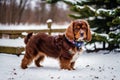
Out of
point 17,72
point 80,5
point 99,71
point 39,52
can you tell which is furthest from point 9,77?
point 80,5

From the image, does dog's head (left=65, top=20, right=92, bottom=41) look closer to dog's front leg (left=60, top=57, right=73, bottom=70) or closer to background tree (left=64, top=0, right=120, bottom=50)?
dog's front leg (left=60, top=57, right=73, bottom=70)

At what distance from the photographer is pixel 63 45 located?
302 inches

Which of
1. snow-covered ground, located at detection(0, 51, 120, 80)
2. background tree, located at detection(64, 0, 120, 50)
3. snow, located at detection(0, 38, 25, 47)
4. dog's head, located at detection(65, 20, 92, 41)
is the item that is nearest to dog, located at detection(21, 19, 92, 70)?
dog's head, located at detection(65, 20, 92, 41)

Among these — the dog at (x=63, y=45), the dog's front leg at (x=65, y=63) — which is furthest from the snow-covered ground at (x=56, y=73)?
the dog at (x=63, y=45)

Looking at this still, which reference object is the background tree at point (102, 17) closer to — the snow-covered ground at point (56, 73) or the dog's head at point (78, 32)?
the snow-covered ground at point (56, 73)

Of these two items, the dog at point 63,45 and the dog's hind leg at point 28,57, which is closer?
the dog at point 63,45

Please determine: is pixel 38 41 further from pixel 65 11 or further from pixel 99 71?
pixel 65 11

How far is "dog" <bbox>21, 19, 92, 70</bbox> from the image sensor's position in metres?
7.36

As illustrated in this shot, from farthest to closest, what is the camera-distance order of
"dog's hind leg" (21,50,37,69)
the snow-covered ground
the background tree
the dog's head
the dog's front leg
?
the background tree
"dog's hind leg" (21,50,37,69)
the dog's front leg
the dog's head
the snow-covered ground

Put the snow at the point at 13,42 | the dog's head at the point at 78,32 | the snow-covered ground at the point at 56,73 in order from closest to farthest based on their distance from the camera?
1. the snow-covered ground at the point at 56,73
2. the dog's head at the point at 78,32
3. the snow at the point at 13,42

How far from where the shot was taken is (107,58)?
35.7ft

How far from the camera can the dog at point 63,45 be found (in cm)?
736

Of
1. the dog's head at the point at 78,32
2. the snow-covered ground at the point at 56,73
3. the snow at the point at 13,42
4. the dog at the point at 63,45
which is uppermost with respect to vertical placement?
the dog's head at the point at 78,32

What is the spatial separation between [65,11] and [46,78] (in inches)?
1327
